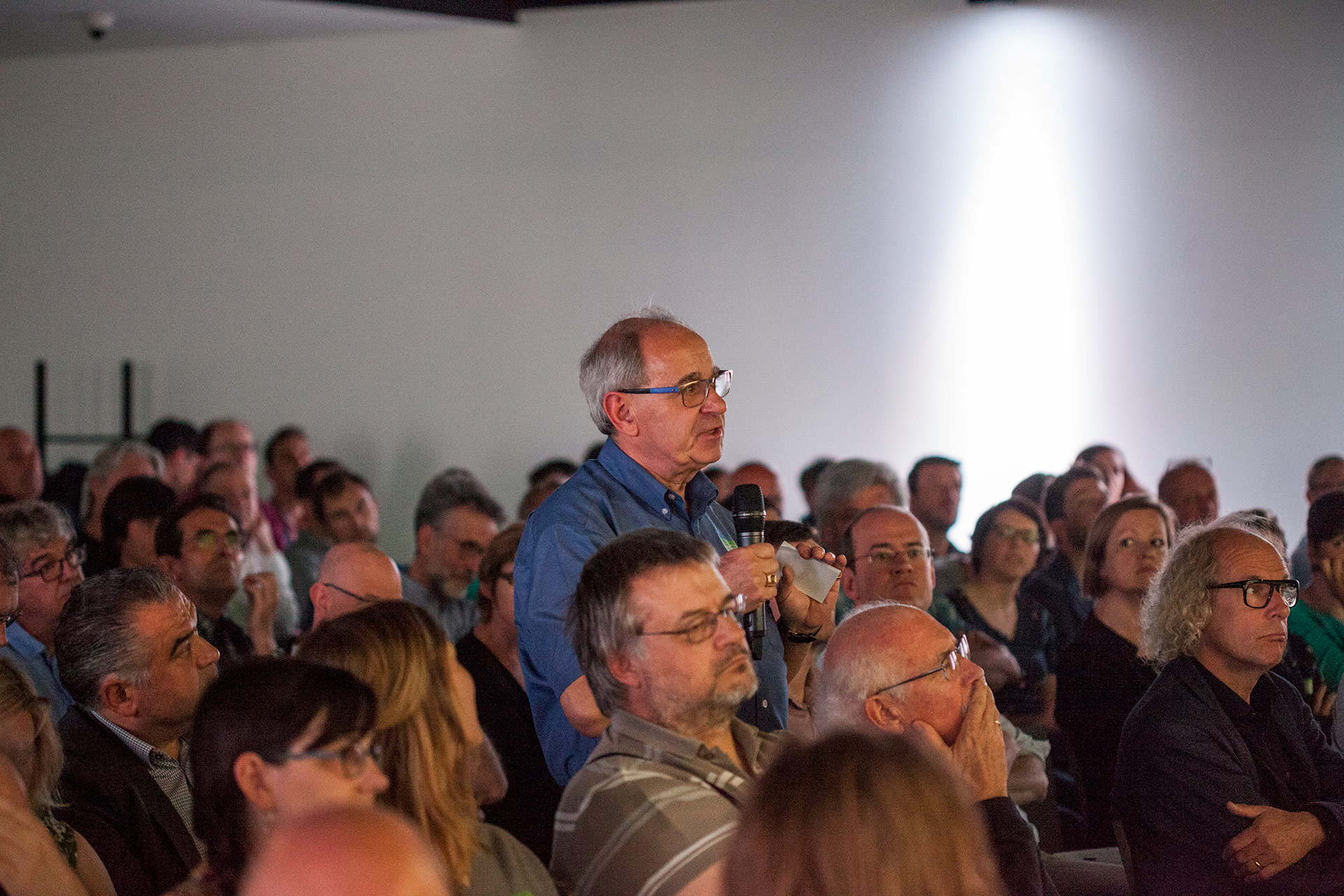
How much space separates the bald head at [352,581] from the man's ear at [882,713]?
1.26 m

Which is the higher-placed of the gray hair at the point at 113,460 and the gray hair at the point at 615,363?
the gray hair at the point at 615,363

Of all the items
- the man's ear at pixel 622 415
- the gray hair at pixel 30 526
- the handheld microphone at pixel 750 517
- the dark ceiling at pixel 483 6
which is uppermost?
the dark ceiling at pixel 483 6

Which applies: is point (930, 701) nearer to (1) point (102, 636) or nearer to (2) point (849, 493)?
(1) point (102, 636)

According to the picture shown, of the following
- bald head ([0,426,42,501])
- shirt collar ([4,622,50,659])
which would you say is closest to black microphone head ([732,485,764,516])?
shirt collar ([4,622,50,659])

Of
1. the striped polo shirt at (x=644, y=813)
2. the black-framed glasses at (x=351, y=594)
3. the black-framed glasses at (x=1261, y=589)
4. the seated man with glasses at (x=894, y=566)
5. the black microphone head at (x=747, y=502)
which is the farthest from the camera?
the seated man with glasses at (x=894, y=566)

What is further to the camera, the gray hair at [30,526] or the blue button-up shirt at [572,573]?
the gray hair at [30,526]

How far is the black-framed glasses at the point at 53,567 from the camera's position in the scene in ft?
10.5

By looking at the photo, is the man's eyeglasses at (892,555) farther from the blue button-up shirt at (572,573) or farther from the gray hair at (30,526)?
the gray hair at (30,526)

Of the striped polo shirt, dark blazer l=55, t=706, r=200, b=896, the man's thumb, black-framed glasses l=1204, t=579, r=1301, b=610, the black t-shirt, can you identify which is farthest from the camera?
the black t-shirt

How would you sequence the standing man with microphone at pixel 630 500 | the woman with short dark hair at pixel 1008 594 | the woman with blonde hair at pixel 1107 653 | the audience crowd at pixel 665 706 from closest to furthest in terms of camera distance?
1. the audience crowd at pixel 665 706
2. the standing man with microphone at pixel 630 500
3. the woman with blonde hair at pixel 1107 653
4. the woman with short dark hair at pixel 1008 594

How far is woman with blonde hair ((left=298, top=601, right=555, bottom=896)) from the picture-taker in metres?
1.68

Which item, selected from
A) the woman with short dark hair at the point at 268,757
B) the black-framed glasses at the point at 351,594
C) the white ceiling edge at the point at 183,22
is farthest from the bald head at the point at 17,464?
the woman with short dark hair at the point at 268,757

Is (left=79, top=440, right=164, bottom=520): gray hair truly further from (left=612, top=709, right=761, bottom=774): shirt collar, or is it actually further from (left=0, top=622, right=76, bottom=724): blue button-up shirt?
(left=612, top=709, right=761, bottom=774): shirt collar

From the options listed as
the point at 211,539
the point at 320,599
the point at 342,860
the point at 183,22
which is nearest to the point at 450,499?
the point at 211,539
